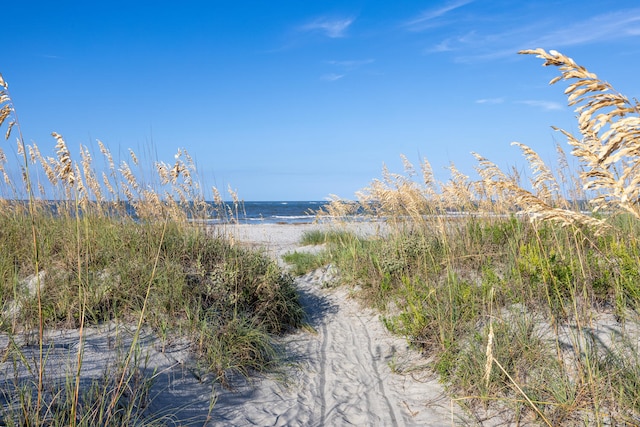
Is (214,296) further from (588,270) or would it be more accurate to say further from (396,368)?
(588,270)

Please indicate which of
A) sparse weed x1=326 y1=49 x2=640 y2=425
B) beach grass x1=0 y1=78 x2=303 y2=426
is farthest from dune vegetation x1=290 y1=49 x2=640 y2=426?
beach grass x1=0 y1=78 x2=303 y2=426

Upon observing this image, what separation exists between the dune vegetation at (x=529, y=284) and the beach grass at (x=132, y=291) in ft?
5.93

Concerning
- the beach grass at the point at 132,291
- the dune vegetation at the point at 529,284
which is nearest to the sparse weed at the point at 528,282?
the dune vegetation at the point at 529,284

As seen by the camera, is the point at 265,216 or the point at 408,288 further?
the point at 265,216

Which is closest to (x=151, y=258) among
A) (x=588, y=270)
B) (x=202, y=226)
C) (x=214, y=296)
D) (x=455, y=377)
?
(x=214, y=296)

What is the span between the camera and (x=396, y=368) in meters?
5.23

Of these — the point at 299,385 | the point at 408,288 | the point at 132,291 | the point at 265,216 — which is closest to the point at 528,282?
the point at 408,288

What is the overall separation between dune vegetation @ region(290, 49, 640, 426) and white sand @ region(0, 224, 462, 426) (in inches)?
12.5

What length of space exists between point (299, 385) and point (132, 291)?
7.40 feet

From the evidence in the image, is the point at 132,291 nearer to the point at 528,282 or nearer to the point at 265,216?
the point at 528,282

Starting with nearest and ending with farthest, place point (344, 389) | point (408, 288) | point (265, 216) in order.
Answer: point (344, 389), point (408, 288), point (265, 216)

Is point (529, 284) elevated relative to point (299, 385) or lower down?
elevated

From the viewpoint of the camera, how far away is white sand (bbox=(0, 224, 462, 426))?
13.1 ft

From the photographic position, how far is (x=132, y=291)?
18.1ft
